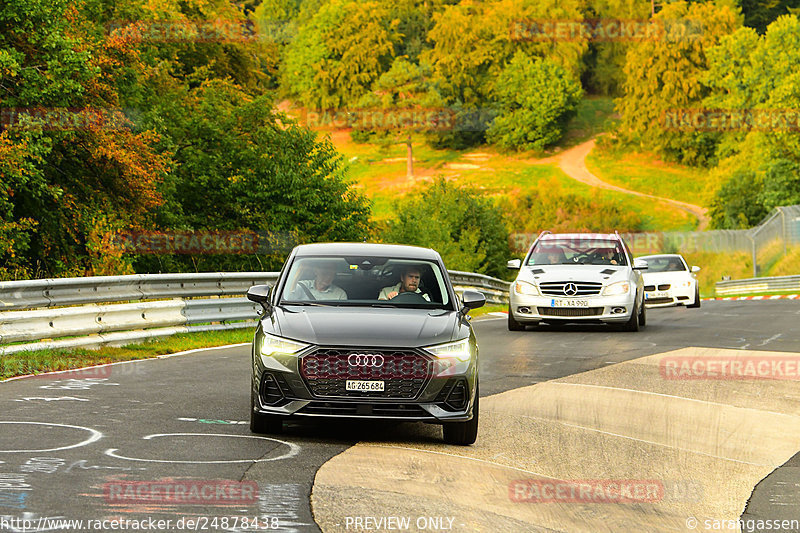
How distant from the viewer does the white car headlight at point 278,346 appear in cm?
849

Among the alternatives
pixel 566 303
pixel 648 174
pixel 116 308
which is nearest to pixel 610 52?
pixel 648 174

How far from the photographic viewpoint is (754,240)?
6275 centimetres

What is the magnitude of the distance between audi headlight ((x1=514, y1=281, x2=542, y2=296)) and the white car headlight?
39.8 ft

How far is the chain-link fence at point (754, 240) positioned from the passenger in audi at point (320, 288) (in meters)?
53.0

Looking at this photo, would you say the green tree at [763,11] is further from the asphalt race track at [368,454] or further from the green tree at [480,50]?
the asphalt race track at [368,454]

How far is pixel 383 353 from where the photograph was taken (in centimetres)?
838

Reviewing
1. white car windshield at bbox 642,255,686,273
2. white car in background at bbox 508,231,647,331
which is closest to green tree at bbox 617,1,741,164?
white car windshield at bbox 642,255,686,273

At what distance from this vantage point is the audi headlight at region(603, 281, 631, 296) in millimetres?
20266

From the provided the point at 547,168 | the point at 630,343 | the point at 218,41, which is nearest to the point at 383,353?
the point at 630,343

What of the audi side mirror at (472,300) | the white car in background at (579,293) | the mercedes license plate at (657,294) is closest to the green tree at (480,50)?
the mercedes license plate at (657,294)

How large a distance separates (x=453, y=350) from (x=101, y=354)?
24.3ft

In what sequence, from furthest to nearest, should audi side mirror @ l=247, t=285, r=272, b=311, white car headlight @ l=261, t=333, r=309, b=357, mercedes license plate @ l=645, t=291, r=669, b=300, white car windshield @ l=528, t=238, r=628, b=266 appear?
mercedes license plate @ l=645, t=291, r=669, b=300
white car windshield @ l=528, t=238, r=628, b=266
audi side mirror @ l=247, t=285, r=272, b=311
white car headlight @ l=261, t=333, r=309, b=357

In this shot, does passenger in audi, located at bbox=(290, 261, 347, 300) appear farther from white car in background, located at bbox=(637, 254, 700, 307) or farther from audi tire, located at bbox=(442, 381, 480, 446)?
white car in background, located at bbox=(637, 254, 700, 307)

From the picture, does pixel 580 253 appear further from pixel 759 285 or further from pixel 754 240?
pixel 754 240
